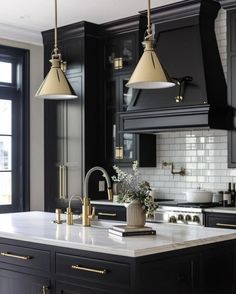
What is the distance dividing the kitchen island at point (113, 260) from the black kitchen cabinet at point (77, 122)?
10.1 ft

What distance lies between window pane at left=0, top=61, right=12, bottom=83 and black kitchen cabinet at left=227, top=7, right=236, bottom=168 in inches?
115

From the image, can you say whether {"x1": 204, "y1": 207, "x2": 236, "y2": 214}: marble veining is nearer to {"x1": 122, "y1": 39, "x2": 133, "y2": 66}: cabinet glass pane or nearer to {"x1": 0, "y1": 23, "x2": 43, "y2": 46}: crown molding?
{"x1": 122, "y1": 39, "x2": 133, "y2": 66}: cabinet glass pane

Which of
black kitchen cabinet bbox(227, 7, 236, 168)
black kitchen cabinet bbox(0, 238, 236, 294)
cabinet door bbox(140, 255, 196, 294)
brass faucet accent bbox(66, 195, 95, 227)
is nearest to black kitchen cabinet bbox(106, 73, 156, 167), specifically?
black kitchen cabinet bbox(227, 7, 236, 168)

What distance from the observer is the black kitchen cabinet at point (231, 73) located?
18.7ft

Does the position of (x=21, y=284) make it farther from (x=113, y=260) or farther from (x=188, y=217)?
(x=188, y=217)

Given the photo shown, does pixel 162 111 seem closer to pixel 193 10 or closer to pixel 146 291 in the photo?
pixel 193 10

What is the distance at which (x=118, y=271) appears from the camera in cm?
288

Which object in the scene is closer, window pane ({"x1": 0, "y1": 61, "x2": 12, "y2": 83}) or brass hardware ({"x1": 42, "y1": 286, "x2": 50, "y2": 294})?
brass hardware ({"x1": 42, "y1": 286, "x2": 50, "y2": 294})

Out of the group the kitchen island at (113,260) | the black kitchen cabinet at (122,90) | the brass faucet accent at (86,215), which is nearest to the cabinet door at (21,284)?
the kitchen island at (113,260)

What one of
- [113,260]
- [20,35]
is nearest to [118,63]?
[20,35]

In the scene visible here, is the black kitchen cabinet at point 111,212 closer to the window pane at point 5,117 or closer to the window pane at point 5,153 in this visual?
the window pane at point 5,153

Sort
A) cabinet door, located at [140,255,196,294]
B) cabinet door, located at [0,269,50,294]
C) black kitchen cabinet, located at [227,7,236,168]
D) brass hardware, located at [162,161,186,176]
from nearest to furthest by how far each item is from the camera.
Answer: cabinet door, located at [140,255,196,294] < cabinet door, located at [0,269,50,294] < black kitchen cabinet, located at [227,7,236,168] < brass hardware, located at [162,161,186,176]

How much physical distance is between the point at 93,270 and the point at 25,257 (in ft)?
2.09

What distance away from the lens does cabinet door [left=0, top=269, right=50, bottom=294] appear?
3.34m
